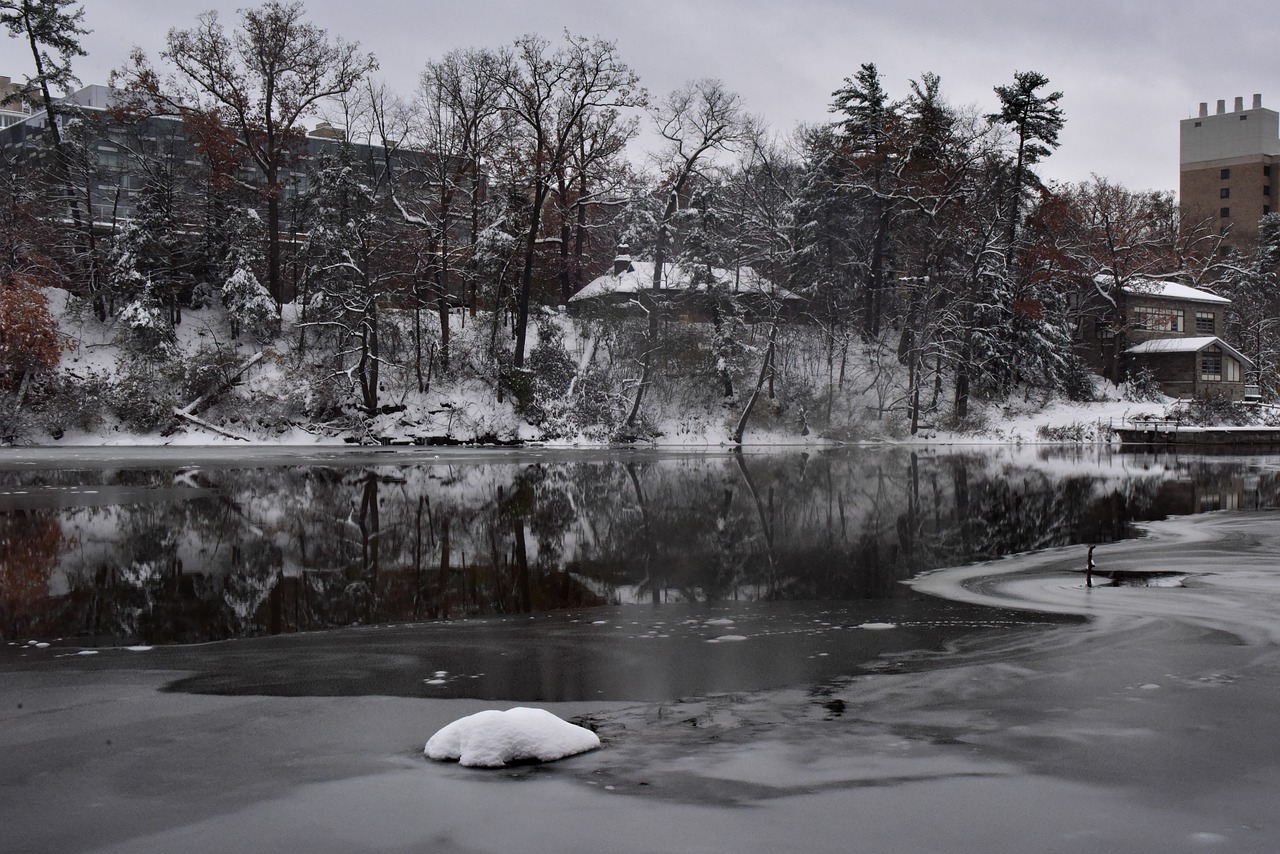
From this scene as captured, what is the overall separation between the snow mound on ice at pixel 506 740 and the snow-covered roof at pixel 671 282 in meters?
36.7

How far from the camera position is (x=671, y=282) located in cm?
4319

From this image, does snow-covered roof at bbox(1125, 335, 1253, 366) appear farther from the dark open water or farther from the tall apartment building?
the tall apartment building

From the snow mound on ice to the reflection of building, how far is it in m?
52.4

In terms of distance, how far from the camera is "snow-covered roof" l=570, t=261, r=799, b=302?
41875 millimetres

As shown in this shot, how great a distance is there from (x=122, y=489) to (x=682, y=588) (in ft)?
44.8

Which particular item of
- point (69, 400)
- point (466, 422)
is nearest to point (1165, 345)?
point (466, 422)

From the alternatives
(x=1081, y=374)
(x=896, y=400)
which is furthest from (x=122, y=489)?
(x=1081, y=374)

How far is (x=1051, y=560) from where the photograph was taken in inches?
456

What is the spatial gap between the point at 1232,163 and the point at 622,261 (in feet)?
291

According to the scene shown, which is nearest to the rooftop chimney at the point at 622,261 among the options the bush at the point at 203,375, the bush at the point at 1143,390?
the bush at the point at 203,375

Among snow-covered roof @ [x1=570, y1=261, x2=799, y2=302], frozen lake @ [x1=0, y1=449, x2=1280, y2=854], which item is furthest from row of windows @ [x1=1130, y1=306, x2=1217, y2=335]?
frozen lake @ [x1=0, y1=449, x2=1280, y2=854]

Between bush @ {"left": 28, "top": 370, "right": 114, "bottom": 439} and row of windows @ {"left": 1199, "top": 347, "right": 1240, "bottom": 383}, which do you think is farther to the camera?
row of windows @ {"left": 1199, "top": 347, "right": 1240, "bottom": 383}

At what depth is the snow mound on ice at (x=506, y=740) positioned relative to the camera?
486cm

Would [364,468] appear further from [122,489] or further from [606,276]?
[606,276]
